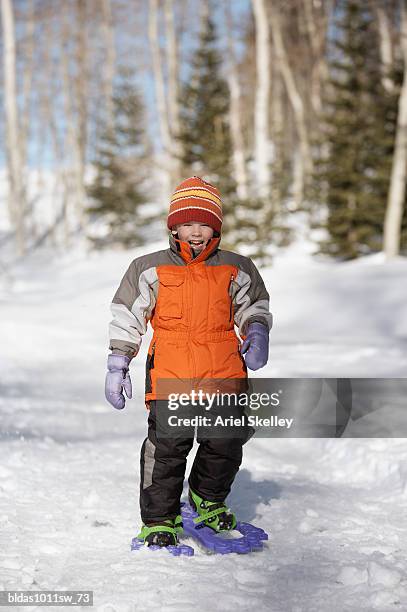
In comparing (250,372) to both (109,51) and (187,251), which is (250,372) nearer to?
(187,251)

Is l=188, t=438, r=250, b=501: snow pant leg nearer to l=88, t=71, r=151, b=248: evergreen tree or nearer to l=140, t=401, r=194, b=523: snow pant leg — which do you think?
l=140, t=401, r=194, b=523: snow pant leg

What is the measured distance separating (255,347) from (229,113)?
63.1 ft

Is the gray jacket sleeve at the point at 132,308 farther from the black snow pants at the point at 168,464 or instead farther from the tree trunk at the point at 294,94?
the tree trunk at the point at 294,94

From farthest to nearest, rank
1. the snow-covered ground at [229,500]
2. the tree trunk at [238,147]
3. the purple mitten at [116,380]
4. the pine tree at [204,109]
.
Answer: the pine tree at [204,109] < the tree trunk at [238,147] < the purple mitten at [116,380] < the snow-covered ground at [229,500]

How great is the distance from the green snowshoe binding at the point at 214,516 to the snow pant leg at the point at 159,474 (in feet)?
0.60

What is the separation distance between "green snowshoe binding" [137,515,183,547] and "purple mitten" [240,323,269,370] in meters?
0.83

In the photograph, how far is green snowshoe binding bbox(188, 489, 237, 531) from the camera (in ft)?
10.4

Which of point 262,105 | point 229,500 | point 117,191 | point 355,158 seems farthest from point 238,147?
point 229,500

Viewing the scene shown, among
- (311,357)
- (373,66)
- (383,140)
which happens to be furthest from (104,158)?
(311,357)

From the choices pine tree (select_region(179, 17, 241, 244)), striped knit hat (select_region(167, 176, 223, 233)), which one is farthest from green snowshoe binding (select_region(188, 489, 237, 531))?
pine tree (select_region(179, 17, 241, 244))

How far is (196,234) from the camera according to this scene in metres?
3.09

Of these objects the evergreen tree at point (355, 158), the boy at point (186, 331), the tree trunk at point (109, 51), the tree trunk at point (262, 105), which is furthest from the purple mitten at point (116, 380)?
the tree trunk at point (109, 51)

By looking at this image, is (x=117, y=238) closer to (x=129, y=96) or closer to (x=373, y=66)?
(x=129, y=96)

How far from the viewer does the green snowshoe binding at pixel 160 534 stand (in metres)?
2.96
